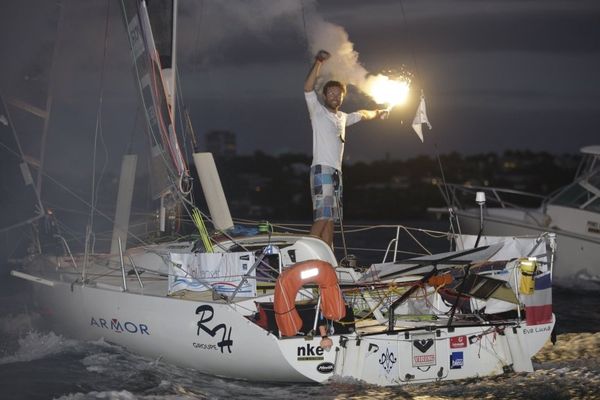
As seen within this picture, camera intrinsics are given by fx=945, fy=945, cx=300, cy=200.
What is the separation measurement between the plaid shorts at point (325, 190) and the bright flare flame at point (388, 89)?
48.5 inches

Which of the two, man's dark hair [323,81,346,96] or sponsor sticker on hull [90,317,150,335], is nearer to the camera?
sponsor sticker on hull [90,317,150,335]

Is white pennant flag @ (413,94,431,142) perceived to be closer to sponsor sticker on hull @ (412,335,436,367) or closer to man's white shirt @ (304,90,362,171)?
man's white shirt @ (304,90,362,171)

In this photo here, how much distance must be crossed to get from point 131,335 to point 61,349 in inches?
42.5

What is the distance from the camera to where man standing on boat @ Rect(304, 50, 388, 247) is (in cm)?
1092

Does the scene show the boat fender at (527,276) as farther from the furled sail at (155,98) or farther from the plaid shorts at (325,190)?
the furled sail at (155,98)

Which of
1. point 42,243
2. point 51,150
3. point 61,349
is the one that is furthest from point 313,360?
point 51,150

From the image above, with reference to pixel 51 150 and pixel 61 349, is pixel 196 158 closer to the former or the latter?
pixel 61 349

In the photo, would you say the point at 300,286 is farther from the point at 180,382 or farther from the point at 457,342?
the point at 457,342

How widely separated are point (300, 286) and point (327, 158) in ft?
7.49

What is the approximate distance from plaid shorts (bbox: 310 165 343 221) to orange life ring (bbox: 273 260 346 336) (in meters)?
1.96

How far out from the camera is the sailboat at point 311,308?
9.12 meters

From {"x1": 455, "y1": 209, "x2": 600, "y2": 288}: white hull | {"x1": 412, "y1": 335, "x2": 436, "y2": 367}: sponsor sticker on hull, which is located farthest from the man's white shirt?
{"x1": 455, "y1": 209, "x2": 600, "y2": 288}: white hull

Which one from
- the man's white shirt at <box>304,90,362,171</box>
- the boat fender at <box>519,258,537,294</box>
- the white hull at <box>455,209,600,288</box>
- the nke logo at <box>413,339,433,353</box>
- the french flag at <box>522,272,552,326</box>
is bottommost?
the nke logo at <box>413,339,433,353</box>

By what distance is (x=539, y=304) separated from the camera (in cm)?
958
